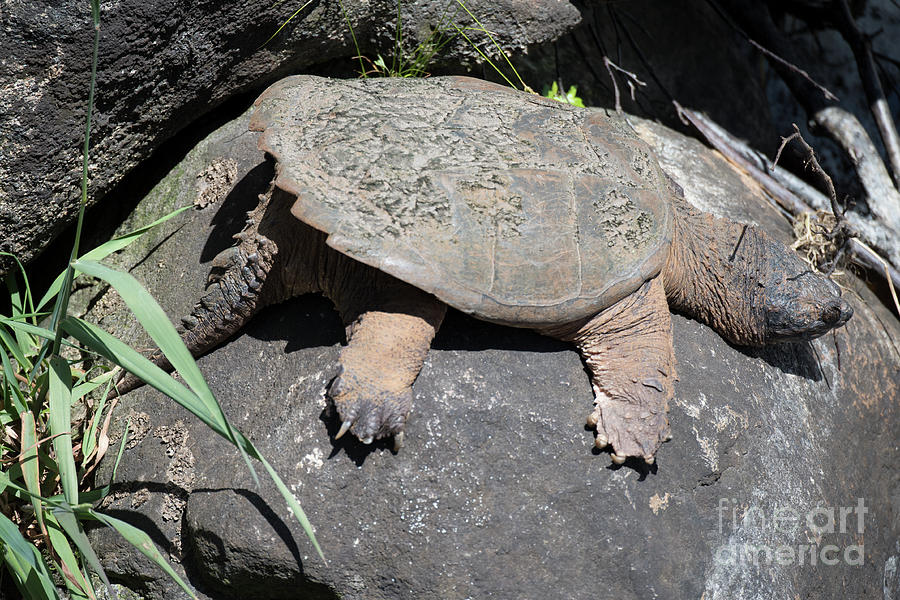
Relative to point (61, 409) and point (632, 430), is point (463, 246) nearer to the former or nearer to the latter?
point (632, 430)

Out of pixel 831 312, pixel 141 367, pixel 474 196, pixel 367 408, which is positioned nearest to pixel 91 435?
pixel 141 367

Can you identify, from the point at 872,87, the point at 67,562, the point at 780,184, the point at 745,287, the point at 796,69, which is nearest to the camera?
the point at 67,562

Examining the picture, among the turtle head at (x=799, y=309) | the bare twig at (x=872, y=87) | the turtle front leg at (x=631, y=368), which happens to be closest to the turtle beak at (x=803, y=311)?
the turtle head at (x=799, y=309)

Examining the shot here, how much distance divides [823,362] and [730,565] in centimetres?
126

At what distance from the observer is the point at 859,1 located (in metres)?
6.07

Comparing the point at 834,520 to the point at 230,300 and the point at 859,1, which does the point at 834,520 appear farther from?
the point at 859,1

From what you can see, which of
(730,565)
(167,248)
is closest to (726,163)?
(730,565)

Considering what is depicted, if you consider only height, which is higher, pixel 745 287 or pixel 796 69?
pixel 796 69

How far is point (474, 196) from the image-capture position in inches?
101

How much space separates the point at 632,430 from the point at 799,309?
101cm

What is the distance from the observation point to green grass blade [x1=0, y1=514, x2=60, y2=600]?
2168 millimetres

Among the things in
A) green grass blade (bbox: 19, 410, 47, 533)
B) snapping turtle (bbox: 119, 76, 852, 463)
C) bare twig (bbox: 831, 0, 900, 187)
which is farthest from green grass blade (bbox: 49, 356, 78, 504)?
bare twig (bbox: 831, 0, 900, 187)

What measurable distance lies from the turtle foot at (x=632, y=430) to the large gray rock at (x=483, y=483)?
0.08 meters

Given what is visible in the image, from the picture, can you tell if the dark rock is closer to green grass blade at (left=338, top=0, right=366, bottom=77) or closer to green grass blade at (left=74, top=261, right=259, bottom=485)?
green grass blade at (left=338, top=0, right=366, bottom=77)
